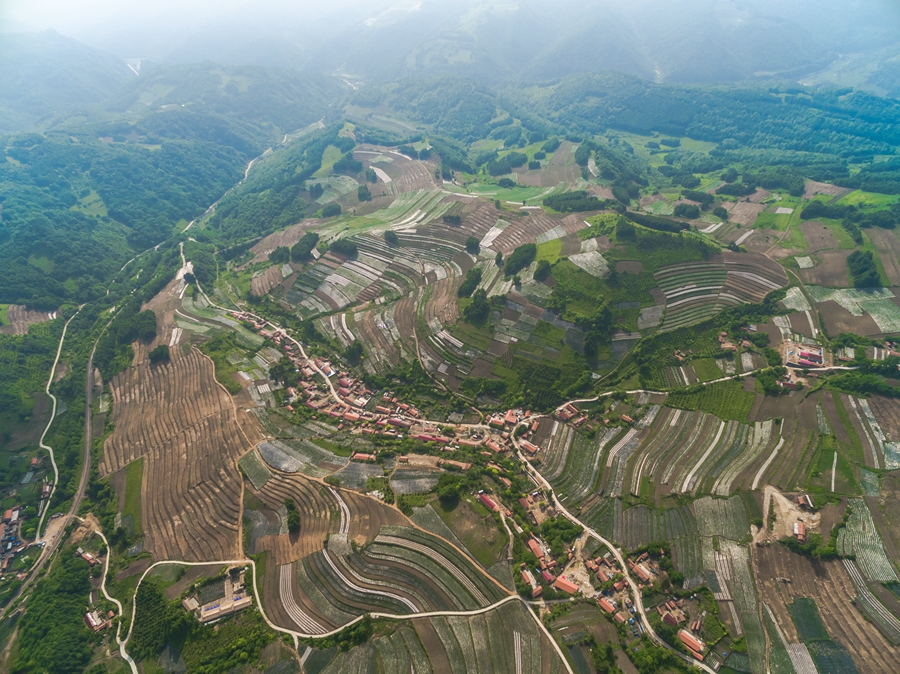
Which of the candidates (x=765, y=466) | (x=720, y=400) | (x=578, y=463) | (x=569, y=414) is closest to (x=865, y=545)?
(x=765, y=466)

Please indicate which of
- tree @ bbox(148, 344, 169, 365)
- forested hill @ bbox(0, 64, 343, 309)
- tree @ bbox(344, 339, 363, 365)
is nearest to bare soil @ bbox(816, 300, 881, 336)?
tree @ bbox(344, 339, 363, 365)

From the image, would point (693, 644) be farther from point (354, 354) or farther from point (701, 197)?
point (701, 197)

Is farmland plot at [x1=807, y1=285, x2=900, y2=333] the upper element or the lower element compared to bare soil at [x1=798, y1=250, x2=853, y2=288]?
lower

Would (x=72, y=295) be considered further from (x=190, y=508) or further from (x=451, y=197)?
(x=451, y=197)

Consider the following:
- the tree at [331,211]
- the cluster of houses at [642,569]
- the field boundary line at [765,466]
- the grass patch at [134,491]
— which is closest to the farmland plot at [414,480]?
the cluster of houses at [642,569]

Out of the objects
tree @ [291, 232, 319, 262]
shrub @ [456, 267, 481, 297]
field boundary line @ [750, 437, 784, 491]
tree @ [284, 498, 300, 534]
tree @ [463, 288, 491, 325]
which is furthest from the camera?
tree @ [291, 232, 319, 262]

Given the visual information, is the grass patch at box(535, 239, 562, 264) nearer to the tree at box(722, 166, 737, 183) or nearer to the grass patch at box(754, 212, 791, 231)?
the grass patch at box(754, 212, 791, 231)
